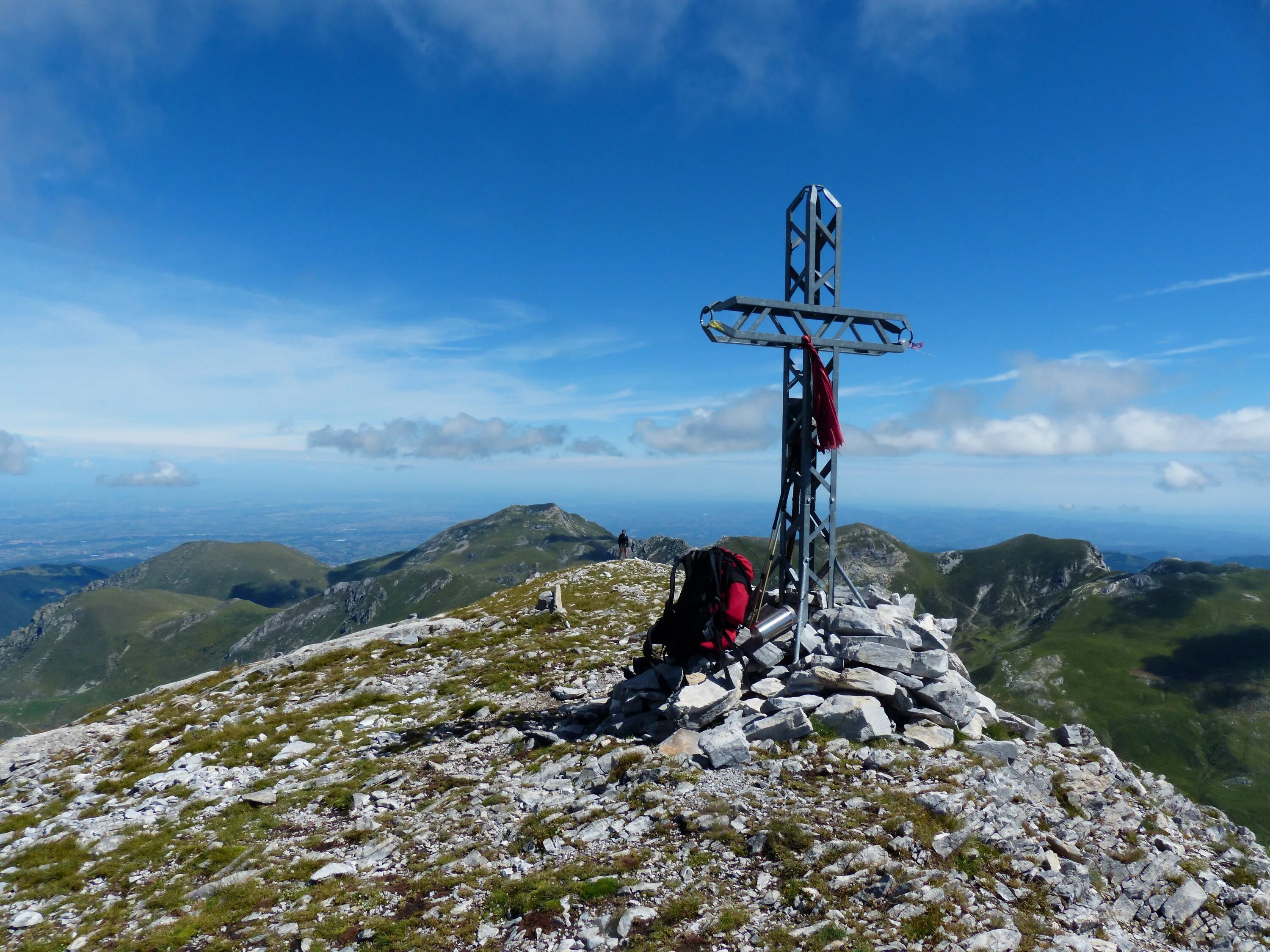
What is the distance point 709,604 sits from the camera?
47.9 ft

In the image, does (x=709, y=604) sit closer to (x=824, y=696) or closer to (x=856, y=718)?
(x=824, y=696)

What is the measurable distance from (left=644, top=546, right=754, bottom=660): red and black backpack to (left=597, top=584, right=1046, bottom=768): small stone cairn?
62 cm

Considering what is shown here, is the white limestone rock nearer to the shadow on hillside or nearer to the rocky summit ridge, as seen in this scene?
the rocky summit ridge

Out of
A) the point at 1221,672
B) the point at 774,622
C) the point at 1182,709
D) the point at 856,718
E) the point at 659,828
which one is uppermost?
the point at 774,622

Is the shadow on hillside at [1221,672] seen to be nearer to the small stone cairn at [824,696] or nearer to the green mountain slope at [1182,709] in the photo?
the green mountain slope at [1182,709]

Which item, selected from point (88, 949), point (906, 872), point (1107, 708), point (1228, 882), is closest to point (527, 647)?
point (88, 949)

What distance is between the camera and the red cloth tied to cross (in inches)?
571

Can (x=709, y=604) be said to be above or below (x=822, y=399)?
below

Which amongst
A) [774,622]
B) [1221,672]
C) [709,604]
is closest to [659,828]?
[709,604]

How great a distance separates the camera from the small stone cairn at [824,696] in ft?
39.9

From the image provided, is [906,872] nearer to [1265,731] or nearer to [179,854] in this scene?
[179,854]

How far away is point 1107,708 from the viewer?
17488 centimetres

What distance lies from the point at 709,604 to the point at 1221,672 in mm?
255446

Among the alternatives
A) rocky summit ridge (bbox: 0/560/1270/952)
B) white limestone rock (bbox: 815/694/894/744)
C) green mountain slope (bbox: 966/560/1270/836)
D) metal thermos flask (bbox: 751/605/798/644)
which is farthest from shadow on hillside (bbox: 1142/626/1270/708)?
white limestone rock (bbox: 815/694/894/744)
